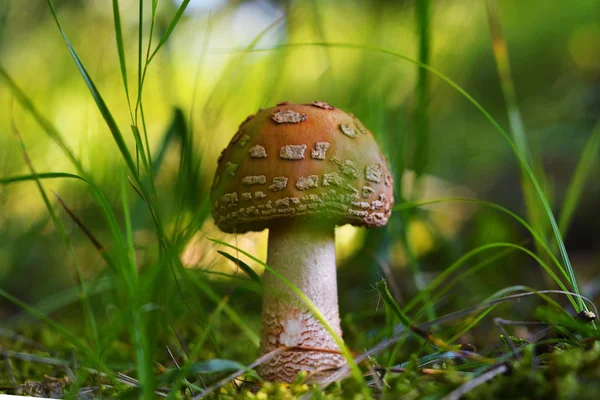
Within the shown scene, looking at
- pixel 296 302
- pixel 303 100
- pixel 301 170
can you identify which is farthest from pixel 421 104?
pixel 303 100

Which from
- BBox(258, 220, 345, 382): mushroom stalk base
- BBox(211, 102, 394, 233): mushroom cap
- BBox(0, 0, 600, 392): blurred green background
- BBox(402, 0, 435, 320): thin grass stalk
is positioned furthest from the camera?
BBox(0, 0, 600, 392): blurred green background

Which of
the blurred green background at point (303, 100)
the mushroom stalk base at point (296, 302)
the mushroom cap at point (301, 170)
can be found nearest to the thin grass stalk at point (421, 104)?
the blurred green background at point (303, 100)

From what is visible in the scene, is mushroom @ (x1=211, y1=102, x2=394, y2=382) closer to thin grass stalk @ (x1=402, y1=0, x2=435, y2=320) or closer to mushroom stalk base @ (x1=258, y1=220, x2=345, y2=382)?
mushroom stalk base @ (x1=258, y1=220, x2=345, y2=382)

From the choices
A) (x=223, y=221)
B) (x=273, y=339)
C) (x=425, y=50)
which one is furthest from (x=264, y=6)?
(x=273, y=339)

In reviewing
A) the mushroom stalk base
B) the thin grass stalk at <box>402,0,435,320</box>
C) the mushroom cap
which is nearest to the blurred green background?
the thin grass stalk at <box>402,0,435,320</box>

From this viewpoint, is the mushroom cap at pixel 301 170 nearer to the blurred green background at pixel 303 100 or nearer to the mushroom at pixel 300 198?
the mushroom at pixel 300 198

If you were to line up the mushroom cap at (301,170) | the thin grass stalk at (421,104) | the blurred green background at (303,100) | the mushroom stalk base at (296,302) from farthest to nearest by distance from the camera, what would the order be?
the blurred green background at (303,100)
the thin grass stalk at (421,104)
the mushroom stalk base at (296,302)
the mushroom cap at (301,170)
